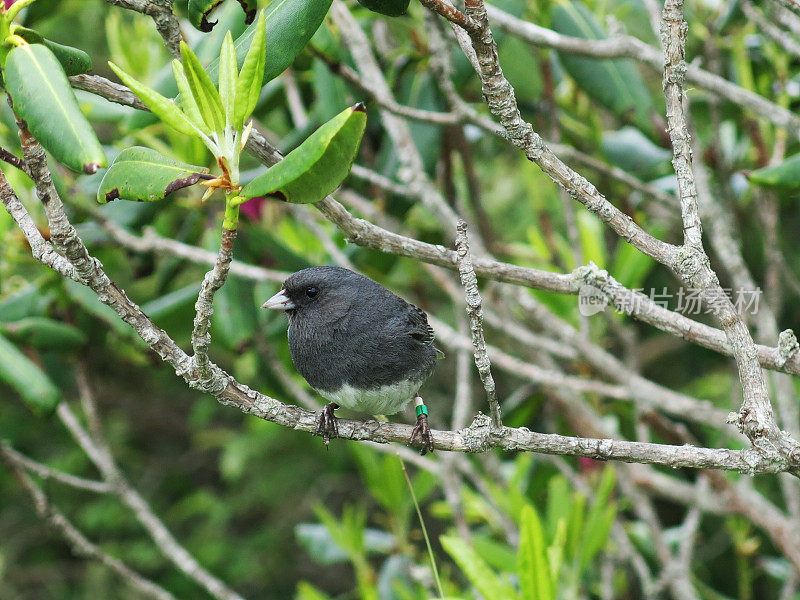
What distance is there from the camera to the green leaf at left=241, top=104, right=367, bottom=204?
3.42 ft

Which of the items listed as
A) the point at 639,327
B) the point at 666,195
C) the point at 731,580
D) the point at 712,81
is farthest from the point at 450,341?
the point at 731,580

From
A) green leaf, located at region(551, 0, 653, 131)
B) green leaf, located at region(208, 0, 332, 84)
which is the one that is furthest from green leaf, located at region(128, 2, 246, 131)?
green leaf, located at region(551, 0, 653, 131)

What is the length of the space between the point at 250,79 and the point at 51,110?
0.89 feet

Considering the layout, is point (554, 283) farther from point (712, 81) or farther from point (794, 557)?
point (794, 557)

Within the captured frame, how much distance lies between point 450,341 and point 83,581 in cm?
352

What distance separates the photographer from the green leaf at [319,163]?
1.04 metres

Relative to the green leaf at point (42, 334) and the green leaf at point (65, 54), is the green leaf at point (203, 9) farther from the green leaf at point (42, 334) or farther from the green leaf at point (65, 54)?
the green leaf at point (42, 334)

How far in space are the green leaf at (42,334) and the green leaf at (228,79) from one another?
1539mm

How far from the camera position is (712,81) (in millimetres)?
2250

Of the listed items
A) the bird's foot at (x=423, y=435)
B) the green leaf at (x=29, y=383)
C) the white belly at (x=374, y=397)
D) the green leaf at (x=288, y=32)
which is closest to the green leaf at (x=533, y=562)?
the bird's foot at (x=423, y=435)

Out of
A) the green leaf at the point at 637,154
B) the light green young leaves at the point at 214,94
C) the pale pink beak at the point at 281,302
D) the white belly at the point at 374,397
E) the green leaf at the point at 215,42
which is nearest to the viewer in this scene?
the light green young leaves at the point at 214,94

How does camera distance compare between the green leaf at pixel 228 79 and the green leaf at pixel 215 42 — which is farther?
the green leaf at pixel 215 42

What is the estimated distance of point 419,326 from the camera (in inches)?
89.0

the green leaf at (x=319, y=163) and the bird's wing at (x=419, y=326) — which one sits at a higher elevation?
the green leaf at (x=319, y=163)
